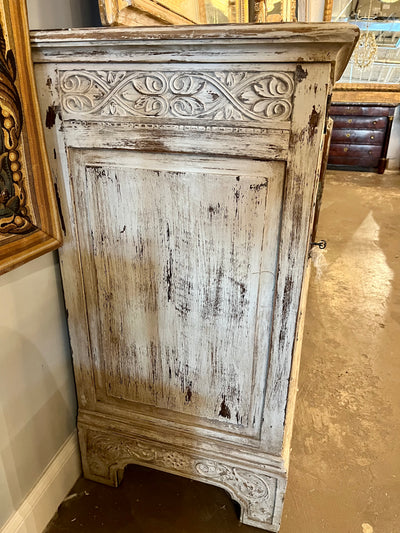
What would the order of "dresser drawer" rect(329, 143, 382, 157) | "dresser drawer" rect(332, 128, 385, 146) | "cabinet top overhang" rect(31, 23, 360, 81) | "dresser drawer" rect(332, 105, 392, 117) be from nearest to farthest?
"cabinet top overhang" rect(31, 23, 360, 81), "dresser drawer" rect(332, 105, 392, 117), "dresser drawer" rect(332, 128, 385, 146), "dresser drawer" rect(329, 143, 382, 157)

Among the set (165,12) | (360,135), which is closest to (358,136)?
(360,135)

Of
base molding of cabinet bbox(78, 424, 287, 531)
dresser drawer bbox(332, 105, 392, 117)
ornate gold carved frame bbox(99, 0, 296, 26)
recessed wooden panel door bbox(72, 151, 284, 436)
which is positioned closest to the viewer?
recessed wooden panel door bbox(72, 151, 284, 436)

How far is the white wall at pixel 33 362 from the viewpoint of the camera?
2.90 ft

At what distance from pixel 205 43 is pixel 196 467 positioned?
3.47 feet

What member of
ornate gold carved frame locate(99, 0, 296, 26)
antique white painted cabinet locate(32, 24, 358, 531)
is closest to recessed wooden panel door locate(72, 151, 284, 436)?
antique white painted cabinet locate(32, 24, 358, 531)

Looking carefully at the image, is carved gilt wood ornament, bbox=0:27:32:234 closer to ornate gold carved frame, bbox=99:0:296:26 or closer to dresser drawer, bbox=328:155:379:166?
ornate gold carved frame, bbox=99:0:296:26

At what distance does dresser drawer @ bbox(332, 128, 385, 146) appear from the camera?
530 cm

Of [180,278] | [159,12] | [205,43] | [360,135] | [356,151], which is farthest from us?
[356,151]

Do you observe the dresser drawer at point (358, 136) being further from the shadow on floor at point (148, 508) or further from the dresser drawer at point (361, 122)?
the shadow on floor at point (148, 508)

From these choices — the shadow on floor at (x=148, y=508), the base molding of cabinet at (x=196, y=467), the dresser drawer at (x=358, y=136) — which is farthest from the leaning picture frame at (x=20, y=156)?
the dresser drawer at (x=358, y=136)

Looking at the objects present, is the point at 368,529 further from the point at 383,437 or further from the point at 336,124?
the point at 336,124

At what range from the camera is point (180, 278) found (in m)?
0.93

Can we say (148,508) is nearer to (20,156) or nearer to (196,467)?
(196,467)

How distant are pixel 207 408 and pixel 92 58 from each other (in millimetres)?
880
